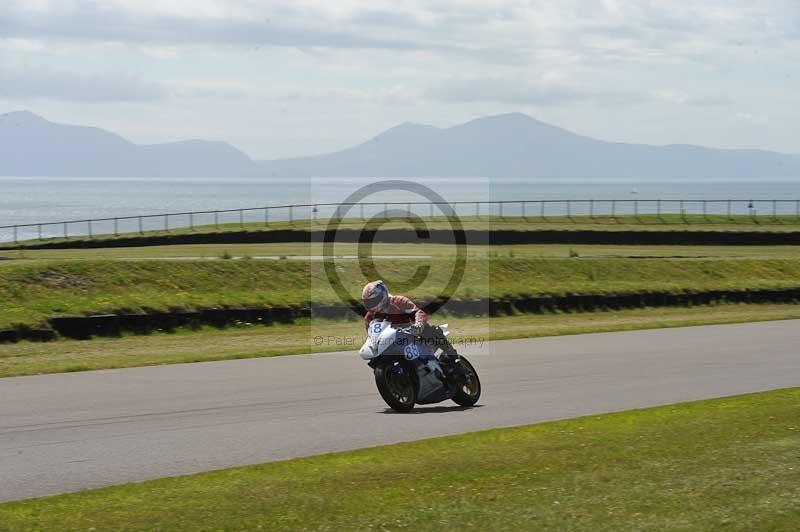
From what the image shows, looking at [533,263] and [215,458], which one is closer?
[215,458]

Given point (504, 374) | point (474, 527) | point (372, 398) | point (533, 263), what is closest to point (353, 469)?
point (474, 527)

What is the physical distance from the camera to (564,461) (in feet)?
31.8

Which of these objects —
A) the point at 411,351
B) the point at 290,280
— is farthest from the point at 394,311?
the point at 290,280

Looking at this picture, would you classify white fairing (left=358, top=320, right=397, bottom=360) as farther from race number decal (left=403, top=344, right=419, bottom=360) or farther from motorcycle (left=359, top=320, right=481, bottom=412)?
race number decal (left=403, top=344, right=419, bottom=360)

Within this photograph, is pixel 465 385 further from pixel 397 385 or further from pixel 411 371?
pixel 397 385

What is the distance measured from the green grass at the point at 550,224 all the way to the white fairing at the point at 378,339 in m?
40.9

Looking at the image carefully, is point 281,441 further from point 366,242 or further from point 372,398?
point 366,242

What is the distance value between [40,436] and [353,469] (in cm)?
353

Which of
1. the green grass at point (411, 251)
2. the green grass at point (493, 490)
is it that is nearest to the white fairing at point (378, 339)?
the green grass at point (493, 490)

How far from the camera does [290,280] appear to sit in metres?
29.4

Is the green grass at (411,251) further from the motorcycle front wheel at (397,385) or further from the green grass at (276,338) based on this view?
the motorcycle front wheel at (397,385)

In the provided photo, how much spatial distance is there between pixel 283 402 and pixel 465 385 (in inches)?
88.9

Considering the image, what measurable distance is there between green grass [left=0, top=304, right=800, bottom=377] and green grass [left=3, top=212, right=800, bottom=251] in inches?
1061

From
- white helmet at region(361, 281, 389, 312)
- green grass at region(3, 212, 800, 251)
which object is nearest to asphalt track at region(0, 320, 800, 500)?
white helmet at region(361, 281, 389, 312)
